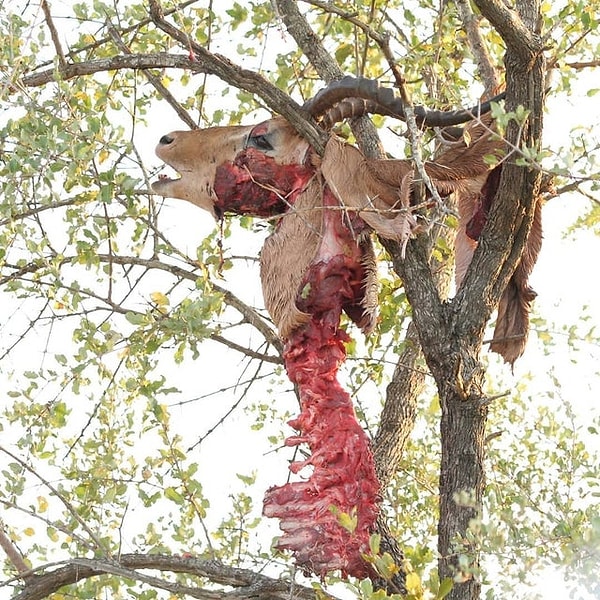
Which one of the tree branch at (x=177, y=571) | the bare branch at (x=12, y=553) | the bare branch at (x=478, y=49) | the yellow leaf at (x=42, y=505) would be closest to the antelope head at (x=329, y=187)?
the bare branch at (x=478, y=49)

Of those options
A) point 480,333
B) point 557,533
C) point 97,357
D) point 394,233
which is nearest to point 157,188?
point 97,357

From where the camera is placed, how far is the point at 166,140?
17.0ft

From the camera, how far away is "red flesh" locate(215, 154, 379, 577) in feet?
14.6

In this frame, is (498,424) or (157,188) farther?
(498,424)

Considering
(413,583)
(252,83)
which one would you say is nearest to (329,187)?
(252,83)

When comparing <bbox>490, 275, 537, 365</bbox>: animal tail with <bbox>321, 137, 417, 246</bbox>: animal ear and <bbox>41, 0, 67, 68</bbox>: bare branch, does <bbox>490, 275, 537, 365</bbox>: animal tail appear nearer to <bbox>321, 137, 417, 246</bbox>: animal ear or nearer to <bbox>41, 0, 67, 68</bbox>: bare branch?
<bbox>321, 137, 417, 246</bbox>: animal ear

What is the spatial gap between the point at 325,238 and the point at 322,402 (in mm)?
610

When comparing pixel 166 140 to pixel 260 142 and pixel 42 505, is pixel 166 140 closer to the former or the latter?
pixel 260 142

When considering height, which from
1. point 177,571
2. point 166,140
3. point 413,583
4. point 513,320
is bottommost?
point 413,583

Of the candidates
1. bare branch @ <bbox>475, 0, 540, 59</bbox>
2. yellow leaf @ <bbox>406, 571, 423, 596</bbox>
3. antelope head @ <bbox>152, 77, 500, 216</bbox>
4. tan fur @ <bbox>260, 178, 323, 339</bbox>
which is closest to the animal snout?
antelope head @ <bbox>152, 77, 500, 216</bbox>

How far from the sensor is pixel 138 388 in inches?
209

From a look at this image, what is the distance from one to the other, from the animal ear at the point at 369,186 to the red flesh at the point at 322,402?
0.09 m

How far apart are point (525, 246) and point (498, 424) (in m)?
2.88

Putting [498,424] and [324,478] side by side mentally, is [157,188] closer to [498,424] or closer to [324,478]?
[324,478]
